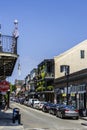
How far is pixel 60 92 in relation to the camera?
85.6 metres

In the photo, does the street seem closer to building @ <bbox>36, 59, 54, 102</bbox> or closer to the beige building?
the beige building

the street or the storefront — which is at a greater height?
the storefront

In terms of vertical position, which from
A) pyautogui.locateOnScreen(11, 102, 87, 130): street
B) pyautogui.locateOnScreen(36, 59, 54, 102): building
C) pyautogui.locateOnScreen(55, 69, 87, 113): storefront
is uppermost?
pyautogui.locateOnScreen(36, 59, 54, 102): building

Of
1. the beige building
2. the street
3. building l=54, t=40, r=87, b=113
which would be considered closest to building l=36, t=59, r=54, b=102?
building l=54, t=40, r=87, b=113

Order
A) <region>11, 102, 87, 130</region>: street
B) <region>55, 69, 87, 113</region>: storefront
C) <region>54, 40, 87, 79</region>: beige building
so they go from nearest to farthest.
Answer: <region>11, 102, 87, 130</region>: street, <region>55, 69, 87, 113</region>: storefront, <region>54, 40, 87, 79</region>: beige building

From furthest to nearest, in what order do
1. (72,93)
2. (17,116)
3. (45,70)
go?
(45,70) → (72,93) → (17,116)

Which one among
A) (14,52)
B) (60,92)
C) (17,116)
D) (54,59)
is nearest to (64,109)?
(17,116)

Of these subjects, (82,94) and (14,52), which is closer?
(14,52)

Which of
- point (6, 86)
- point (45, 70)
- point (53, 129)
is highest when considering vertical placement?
point (45, 70)

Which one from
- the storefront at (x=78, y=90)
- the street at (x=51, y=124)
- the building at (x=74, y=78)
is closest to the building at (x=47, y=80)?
the building at (x=74, y=78)

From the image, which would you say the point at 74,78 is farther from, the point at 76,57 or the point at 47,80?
the point at 47,80

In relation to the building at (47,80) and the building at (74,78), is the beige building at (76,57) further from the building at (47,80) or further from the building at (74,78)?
the building at (47,80)

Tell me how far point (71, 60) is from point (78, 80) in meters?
26.6

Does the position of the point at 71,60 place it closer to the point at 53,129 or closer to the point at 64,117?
the point at 64,117
